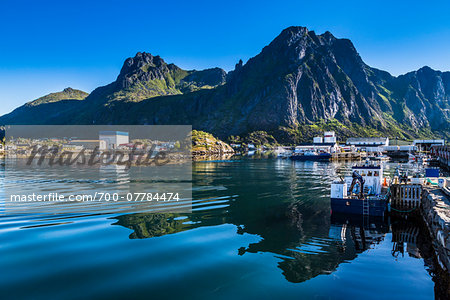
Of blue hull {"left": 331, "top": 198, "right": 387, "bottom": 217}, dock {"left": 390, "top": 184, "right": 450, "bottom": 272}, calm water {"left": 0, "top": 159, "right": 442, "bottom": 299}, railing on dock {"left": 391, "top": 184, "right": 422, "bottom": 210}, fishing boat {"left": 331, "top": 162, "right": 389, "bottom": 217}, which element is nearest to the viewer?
calm water {"left": 0, "top": 159, "right": 442, "bottom": 299}

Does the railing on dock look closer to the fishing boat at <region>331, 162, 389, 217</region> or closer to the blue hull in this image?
the fishing boat at <region>331, 162, 389, 217</region>

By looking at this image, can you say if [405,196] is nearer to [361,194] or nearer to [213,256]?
[361,194]

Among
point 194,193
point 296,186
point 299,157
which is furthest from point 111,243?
point 299,157

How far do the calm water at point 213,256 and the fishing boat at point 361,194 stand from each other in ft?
5.46

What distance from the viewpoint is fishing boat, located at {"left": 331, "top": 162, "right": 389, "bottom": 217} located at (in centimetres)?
3234

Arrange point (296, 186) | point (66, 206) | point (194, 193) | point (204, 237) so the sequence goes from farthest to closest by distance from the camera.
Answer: point (296, 186) → point (194, 193) → point (66, 206) → point (204, 237)

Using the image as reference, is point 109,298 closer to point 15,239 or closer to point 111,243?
point 111,243

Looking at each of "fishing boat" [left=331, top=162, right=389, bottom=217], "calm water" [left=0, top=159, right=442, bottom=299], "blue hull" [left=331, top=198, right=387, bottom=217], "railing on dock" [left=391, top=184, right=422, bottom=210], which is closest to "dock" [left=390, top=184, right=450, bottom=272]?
"railing on dock" [left=391, top=184, right=422, bottom=210]

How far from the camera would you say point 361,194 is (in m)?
35.2

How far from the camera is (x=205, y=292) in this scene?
51.0 ft

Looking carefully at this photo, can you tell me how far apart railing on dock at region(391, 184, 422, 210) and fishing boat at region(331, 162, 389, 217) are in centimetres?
170

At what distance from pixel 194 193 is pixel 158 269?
28498 mm

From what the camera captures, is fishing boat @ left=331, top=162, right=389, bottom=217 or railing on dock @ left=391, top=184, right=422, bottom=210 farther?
railing on dock @ left=391, top=184, right=422, bottom=210

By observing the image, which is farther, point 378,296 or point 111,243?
point 111,243
